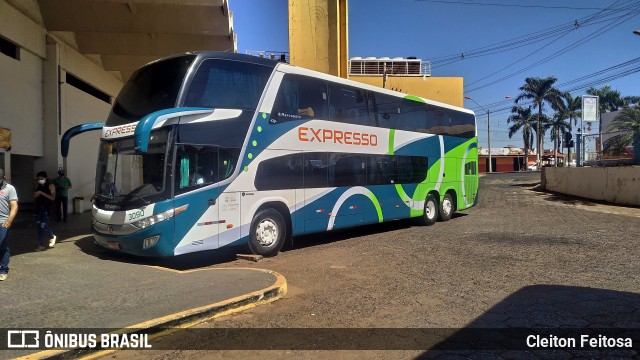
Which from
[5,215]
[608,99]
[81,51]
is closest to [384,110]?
[5,215]

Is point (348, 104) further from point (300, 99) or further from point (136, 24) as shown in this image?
point (136, 24)

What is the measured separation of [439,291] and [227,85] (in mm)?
5257

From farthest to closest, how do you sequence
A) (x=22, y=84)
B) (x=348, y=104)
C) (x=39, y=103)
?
(x=39, y=103), (x=22, y=84), (x=348, y=104)

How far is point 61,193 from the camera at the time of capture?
14.0m

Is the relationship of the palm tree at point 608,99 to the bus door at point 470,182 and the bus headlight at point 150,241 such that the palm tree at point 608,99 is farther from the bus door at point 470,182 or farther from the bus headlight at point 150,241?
the bus headlight at point 150,241

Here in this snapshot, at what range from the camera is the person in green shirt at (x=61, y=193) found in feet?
44.8

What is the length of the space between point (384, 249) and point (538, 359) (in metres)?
6.08

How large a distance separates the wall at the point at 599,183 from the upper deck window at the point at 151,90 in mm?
18865

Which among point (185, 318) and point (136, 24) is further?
point (136, 24)

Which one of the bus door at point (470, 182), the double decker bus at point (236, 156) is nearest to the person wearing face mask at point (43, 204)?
the double decker bus at point (236, 156)

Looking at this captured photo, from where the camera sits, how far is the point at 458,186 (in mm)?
16375

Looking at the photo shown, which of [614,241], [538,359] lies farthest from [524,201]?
[538,359]

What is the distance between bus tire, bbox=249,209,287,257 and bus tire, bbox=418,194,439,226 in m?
6.27

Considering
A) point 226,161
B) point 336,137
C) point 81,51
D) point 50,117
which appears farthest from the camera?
point 81,51
